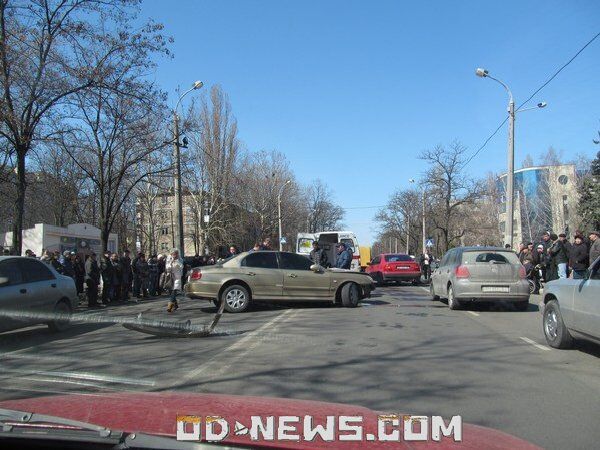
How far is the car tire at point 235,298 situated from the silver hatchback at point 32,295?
3.56 m

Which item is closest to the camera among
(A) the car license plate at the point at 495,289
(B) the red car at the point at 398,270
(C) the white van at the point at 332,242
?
(A) the car license plate at the point at 495,289

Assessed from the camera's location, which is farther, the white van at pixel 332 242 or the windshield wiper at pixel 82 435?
the white van at pixel 332 242

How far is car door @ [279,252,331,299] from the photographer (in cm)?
1389

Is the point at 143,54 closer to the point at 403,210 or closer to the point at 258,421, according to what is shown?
the point at 258,421

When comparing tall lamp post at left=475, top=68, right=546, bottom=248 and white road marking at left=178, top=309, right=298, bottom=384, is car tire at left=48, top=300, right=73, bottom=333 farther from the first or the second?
tall lamp post at left=475, top=68, right=546, bottom=248

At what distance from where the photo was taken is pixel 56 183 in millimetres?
Answer: 39312

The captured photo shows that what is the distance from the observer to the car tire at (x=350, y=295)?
46.8ft

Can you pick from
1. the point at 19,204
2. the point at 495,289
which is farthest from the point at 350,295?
the point at 19,204

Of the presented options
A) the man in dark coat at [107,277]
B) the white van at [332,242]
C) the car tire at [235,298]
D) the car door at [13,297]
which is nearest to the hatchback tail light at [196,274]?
the car tire at [235,298]

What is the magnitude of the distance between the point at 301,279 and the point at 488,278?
4.59 m

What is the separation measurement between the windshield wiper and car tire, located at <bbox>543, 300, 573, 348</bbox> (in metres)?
7.32

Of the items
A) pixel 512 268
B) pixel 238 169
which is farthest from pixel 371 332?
pixel 238 169

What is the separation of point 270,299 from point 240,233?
37.7 m

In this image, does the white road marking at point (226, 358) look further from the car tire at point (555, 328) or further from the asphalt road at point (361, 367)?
the car tire at point (555, 328)
